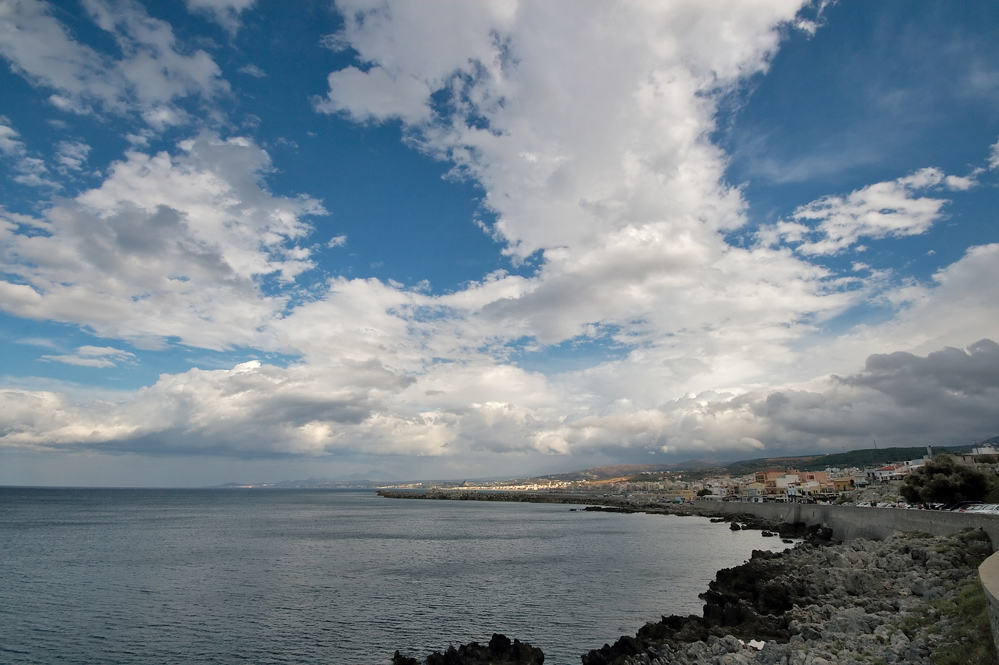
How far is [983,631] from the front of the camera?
1289 cm

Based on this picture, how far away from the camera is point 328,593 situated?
3291 centimetres

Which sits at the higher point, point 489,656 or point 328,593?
point 489,656

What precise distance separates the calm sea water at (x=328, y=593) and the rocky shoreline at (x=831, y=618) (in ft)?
9.61

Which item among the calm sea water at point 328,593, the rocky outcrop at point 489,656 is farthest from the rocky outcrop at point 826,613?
the calm sea water at point 328,593

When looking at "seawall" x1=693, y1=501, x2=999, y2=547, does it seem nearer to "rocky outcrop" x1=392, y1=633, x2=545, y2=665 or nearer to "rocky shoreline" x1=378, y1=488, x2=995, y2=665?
"rocky shoreline" x1=378, y1=488, x2=995, y2=665

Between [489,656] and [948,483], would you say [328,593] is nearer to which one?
[489,656]

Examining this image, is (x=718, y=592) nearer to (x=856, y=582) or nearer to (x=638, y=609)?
(x=638, y=609)

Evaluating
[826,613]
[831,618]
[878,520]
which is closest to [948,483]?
[878,520]

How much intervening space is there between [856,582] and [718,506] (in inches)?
3664

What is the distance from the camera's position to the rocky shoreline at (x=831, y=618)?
1504 centimetres

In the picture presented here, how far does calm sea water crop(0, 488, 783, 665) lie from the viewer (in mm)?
23062

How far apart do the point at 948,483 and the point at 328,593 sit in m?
52.5

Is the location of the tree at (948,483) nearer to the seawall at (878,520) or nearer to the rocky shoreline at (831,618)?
the seawall at (878,520)

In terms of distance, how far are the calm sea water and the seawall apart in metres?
7.78
